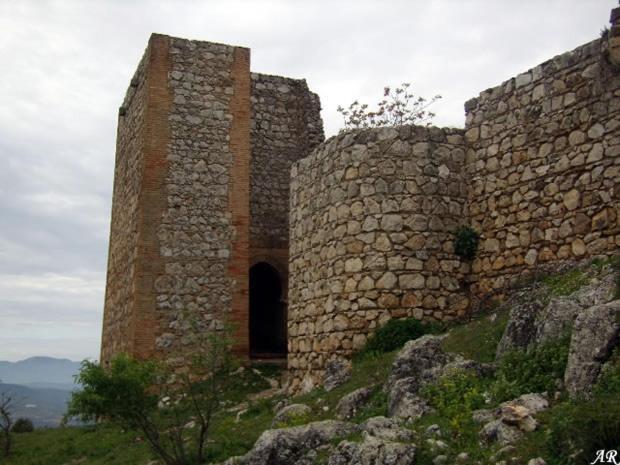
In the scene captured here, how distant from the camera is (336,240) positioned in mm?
12078

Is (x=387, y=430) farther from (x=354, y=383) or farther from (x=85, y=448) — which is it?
(x=85, y=448)

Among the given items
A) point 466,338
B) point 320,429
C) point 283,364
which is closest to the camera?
point 320,429

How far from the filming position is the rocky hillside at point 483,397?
5.88m

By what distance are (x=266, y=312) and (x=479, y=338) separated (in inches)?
443

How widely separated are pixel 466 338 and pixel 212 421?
4650 millimetres

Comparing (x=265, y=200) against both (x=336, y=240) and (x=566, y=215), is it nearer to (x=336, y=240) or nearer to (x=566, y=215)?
(x=336, y=240)

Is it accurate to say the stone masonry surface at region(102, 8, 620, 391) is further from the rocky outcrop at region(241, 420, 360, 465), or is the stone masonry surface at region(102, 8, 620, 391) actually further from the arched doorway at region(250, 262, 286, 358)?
the rocky outcrop at region(241, 420, 360, 465)

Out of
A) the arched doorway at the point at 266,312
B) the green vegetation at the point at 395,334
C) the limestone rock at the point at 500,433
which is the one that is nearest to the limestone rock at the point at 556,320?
the limestone rock at the point at 500,433

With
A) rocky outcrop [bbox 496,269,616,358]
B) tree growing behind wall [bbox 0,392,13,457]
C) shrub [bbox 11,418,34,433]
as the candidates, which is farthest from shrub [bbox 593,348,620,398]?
shrub [bbox 11,418,34,433]

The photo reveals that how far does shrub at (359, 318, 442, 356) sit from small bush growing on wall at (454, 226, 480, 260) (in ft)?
4.10

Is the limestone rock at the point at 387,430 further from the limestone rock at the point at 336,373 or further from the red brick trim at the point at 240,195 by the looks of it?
the red brick trim at the point at 240,195

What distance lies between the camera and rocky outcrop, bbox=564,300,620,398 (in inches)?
250

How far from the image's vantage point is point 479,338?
31.2 feet

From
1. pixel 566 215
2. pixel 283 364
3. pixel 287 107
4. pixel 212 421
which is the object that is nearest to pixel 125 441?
pixel 212 421
